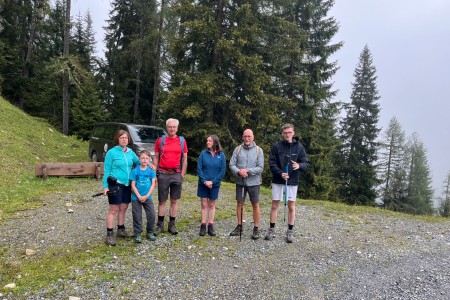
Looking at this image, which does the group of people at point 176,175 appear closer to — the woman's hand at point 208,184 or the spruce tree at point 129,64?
the woman's hand at point 208,184

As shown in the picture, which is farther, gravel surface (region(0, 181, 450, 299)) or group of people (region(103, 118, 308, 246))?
group of people (region(103, 118, 308, 246))

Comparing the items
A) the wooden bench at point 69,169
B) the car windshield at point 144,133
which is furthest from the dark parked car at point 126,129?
the wooden bench at point 69,169

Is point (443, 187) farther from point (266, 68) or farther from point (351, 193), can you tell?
point (266, 68)

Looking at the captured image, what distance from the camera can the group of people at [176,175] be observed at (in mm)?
5352

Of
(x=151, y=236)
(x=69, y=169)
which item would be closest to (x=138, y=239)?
(x=151, y=236)

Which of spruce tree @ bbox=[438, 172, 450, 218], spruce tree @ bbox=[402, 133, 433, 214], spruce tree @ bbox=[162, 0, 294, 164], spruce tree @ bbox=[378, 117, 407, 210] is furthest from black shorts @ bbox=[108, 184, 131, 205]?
spruce tree @ bbox=[438, 172, 450, 218]

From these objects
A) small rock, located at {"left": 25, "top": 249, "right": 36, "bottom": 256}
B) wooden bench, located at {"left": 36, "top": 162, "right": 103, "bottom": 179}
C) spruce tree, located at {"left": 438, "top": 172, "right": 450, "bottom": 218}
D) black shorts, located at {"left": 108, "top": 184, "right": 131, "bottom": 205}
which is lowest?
spruce tree, located at {"left": 438, "top": 172, "right": 450, "bottom": 218}

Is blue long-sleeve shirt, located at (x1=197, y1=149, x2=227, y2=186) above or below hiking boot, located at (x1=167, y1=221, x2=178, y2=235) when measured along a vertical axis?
above

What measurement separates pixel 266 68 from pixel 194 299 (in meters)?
15.6

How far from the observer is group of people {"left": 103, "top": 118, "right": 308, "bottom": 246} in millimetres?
5352

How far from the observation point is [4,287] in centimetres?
397

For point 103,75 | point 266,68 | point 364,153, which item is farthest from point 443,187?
point 103,75

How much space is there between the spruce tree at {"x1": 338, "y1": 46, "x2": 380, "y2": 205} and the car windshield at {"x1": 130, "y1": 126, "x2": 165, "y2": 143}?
18.8m

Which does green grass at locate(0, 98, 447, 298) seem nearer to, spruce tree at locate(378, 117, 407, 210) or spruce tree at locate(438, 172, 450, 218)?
spruce tree at locate(378, 117, 407, 210)
